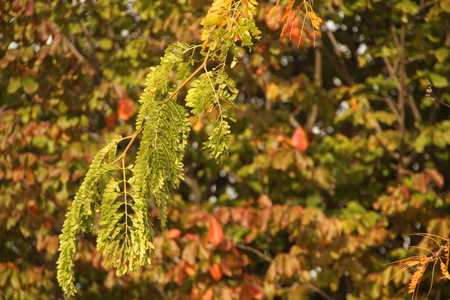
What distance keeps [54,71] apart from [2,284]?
1.42 metres

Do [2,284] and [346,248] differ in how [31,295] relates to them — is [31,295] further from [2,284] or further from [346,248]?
[346,248]

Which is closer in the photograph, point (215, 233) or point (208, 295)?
point (215, 233)

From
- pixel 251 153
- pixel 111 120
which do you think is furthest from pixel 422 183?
pixel 111 120

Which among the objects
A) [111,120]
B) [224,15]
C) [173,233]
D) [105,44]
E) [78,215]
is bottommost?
[173,233]

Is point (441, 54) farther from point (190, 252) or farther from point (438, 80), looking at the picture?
point (190, 252)

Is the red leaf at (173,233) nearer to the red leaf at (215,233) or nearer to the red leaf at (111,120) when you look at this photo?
the red leaf at (215,233)

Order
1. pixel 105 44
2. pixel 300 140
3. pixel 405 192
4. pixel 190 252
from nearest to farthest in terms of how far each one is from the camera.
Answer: pixel 190 252
pixel 405 192
pixel 300 140
pixel 105 44

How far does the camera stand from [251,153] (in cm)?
446

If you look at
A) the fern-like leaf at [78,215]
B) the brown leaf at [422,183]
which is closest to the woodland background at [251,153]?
the brown leaf at [422,183]

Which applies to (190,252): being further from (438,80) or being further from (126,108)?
(438,80)

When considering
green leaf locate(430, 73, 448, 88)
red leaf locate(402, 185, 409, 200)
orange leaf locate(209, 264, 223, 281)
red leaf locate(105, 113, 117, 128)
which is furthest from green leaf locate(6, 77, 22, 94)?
green leaf locate(430, 73, 448, 88)

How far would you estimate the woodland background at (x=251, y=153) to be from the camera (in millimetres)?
3879

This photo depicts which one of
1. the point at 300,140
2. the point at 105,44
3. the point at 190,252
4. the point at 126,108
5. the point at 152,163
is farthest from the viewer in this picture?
the point at 105,44

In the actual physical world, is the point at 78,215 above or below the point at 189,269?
above
